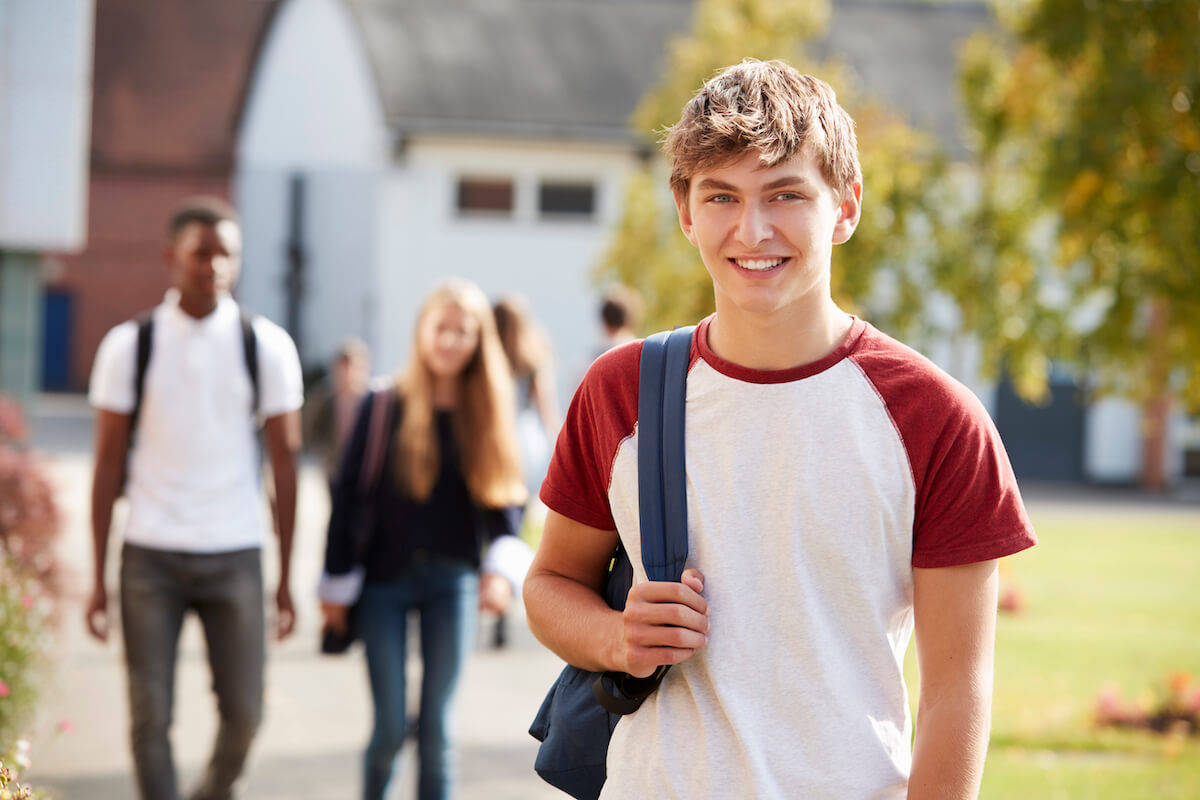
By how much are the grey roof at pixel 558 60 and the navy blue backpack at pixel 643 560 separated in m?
24.9

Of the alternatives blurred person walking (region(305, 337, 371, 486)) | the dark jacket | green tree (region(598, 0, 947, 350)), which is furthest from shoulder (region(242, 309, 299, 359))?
green tree (region(598, 0, 947, 350))

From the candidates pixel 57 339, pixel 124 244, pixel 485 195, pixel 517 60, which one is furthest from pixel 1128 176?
pixel 57 339

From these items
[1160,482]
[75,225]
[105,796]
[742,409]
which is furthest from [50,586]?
[1160,482]

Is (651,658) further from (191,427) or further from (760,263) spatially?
(191,427)

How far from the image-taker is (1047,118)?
946 cm

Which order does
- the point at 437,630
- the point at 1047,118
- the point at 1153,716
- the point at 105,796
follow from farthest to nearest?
1. the point at 1047,118
2. the point at 1153,716
3. the point at 105,796
4. the point at 437,630

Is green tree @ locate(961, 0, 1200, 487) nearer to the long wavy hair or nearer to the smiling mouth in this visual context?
the long wavy hair

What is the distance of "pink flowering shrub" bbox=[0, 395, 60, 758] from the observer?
16.8 feet

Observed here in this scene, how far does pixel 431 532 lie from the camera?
5.25m

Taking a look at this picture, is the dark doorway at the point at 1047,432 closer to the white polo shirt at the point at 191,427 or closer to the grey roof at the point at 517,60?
the grey roof at the point at 517,60

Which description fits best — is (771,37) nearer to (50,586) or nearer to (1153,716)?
(1153,716)

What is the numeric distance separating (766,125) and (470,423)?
3.38 m

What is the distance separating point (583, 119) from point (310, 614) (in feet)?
60.4

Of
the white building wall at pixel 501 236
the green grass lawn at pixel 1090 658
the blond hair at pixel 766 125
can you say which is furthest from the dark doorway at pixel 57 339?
the blond hair at pixel 766 125
